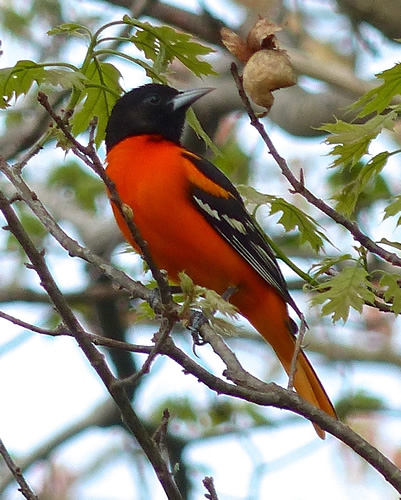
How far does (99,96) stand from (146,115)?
3.38ft

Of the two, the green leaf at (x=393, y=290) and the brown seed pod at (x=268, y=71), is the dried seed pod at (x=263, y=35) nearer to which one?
the brown seed pod at (x=268, y=71)

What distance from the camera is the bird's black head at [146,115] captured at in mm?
4406

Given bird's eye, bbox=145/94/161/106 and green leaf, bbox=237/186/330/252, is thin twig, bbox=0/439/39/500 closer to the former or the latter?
green leaf, bbox=237/186/330/252

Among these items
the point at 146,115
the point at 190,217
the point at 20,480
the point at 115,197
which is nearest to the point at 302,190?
the point at 115,197

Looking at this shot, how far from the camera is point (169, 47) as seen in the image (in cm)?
318

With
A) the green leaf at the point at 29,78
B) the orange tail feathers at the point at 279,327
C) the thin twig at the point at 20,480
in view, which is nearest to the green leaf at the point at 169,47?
the green leaf at the point at 29,78

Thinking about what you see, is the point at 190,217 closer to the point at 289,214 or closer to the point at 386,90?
the point at 289,214

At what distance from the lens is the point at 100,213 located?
8039 mm

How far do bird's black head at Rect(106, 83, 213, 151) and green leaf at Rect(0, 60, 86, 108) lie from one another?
1519 mm

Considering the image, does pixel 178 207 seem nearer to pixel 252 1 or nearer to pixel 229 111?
pixel 229 111

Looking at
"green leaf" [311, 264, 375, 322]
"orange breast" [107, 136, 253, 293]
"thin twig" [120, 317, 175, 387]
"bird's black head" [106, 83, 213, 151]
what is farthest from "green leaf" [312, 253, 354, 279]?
"bird's black head" [106, 83, 213, 151]

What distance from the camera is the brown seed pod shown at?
2590 mm

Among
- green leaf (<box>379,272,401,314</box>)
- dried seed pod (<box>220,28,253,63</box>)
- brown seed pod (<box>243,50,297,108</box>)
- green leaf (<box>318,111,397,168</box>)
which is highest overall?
dried seed pod (<box>220,28,253,63</box>)

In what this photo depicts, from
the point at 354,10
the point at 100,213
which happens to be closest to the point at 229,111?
the point at 354,10
